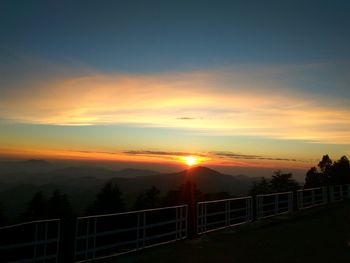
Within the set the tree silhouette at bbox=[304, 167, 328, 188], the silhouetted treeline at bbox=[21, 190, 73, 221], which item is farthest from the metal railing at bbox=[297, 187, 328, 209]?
the tree silhouette at bbox=[304, 167, 328, 188]

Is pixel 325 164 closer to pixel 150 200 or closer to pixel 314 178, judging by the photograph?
pixel 314 178

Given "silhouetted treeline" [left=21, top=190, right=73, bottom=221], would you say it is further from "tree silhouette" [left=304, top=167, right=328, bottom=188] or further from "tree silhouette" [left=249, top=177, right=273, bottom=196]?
"tree silhouette" [left=304, top=167, right=328, bottom=188]

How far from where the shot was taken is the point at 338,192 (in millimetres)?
35875

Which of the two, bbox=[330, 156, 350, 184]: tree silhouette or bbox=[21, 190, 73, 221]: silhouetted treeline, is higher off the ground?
bbox=[330, 156, 350, 184]: tree silhouette

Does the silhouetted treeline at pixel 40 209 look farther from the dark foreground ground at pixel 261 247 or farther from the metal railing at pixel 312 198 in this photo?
the dark foreground ground at pixel 261 247

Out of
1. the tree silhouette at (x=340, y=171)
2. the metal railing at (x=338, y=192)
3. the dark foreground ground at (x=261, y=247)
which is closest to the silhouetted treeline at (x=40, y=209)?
the metal railing at (x=338, y=192)

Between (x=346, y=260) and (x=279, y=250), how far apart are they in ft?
6.63

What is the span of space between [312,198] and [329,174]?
70.5 m

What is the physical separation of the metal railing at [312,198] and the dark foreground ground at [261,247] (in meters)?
9.39

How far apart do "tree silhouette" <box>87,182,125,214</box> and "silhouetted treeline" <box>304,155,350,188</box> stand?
37494 mm

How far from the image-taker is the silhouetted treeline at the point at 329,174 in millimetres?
88000

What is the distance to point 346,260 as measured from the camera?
37.8 ft

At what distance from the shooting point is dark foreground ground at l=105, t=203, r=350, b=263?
11836 mm

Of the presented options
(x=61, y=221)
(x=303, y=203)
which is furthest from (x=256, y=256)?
(x=303, y=203)
